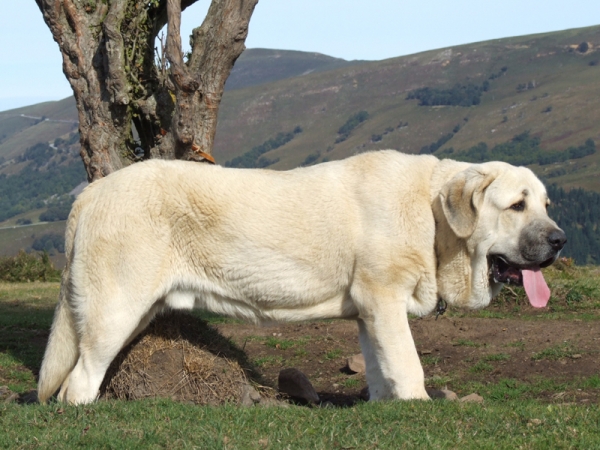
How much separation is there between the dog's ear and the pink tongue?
0.61 meters

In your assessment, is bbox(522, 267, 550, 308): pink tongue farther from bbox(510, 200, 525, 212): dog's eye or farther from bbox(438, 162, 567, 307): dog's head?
bbox(510, 200, 525, 212): dog's eye

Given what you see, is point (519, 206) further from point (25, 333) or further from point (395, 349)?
point (25, 333)

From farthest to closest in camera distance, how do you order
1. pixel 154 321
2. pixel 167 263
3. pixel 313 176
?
pixel 154 321 → pixel 313 176 → pixel 167 263

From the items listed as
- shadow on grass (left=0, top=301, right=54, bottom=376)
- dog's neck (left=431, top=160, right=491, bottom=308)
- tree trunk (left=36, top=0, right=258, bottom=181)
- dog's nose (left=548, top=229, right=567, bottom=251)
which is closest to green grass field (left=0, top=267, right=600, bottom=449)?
dog's neck (left=431, top=160, right=491, bottom=308)

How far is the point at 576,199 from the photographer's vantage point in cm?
10569

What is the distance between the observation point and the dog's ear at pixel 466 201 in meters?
6.36

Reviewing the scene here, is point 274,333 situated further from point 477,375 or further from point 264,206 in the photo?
point 264,206

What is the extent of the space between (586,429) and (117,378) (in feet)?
12.8

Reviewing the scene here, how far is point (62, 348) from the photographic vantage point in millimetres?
6496

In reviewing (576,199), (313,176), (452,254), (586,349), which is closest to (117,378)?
(313,176)

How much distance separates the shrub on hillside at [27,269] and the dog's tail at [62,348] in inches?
602

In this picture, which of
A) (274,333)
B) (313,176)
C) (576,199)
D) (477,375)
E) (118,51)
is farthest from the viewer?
(576,199)

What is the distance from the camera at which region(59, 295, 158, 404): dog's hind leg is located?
6.20 meters

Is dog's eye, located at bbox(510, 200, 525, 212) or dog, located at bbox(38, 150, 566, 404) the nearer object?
dog, located at bbox(38, 150, 566, 404)
